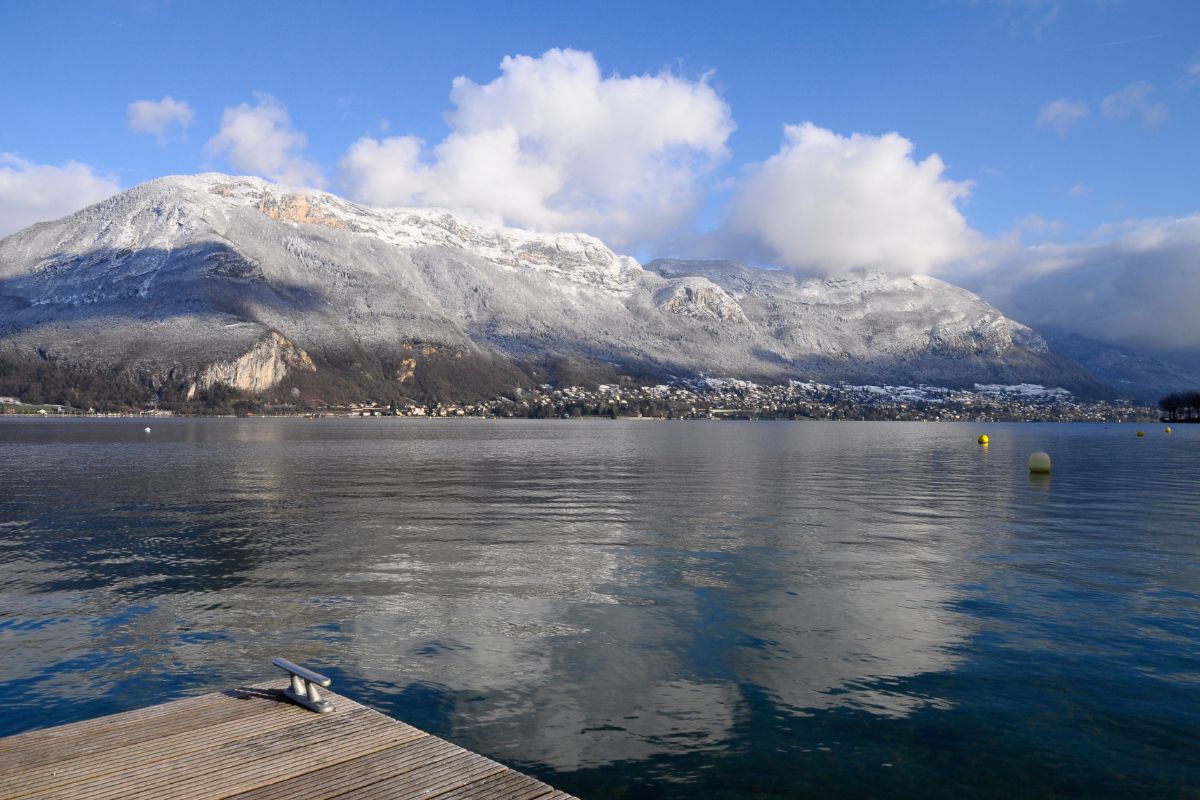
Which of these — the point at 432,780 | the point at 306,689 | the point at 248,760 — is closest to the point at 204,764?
the point at 248,760

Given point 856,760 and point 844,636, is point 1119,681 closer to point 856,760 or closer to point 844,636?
point 844,636

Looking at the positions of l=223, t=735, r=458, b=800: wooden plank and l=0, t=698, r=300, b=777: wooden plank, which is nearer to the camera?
l=223, t=735, r=458, b=800: wooden plank

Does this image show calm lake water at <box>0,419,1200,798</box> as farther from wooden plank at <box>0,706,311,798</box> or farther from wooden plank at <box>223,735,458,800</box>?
wooden plank at <box>0,706,311,798</box>

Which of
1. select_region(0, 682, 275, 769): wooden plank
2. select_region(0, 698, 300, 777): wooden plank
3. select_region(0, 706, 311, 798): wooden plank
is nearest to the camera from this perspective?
select_region(0, 706, 311, 798): wooden plank

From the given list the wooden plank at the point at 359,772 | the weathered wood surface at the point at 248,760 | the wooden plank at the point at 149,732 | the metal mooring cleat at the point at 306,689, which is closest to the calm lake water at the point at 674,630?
the metal mooring cleat at the point at 306,689

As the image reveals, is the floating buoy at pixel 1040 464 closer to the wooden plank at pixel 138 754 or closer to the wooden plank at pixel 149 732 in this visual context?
the wooden plank at pixel 149 732

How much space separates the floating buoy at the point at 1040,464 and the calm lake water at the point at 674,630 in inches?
1205

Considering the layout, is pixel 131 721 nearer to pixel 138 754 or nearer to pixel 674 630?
pixel 138 754

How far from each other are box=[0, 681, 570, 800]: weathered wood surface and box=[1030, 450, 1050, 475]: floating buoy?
84.3 m

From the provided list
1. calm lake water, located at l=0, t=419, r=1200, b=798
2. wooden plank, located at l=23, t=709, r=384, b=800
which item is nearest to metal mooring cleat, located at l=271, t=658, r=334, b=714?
wooden plank, located at l=23, t=709, r=384, b=800

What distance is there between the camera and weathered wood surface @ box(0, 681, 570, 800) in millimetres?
11570

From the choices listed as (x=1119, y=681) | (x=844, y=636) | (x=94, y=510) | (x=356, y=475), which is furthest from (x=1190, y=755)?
(x=356, y=475)

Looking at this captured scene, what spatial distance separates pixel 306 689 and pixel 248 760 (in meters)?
2.79

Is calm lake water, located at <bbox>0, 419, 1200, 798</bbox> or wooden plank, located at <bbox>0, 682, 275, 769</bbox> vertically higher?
wooden plank, located at <bbox>0, 682, 275, 769</bbox>
